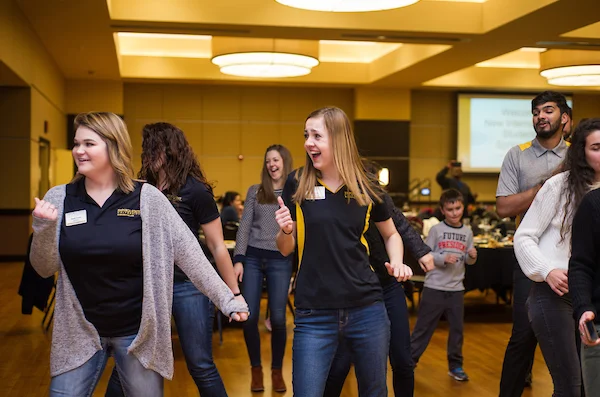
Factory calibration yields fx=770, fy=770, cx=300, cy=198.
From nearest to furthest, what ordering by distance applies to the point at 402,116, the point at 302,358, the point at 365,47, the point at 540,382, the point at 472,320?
the point at 302,358, the point at 540,382, the point at 472,320, the point at 365,47, the point at 402,116

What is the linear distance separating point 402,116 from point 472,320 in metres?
10.2

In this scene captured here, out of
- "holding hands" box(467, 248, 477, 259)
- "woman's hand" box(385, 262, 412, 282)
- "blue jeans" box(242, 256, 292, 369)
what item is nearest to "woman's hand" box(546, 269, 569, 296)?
"woman's hand" box(385, 262, 412, 282)

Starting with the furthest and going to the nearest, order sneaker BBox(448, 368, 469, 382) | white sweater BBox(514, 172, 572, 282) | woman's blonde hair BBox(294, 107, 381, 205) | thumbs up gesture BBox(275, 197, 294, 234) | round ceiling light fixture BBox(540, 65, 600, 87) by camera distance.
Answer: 1. round ceiling light fixture BBox(540, 65, 600, 87)
2. sneaker BBox(448, 368, 469, 382)
3. white sweater BBox(514, 172, 572, 282)
4. woman's blonde hair BBox(294, 107, 381, 205)
5. thumbs up gesture BBox(275, 197, 294, 234)

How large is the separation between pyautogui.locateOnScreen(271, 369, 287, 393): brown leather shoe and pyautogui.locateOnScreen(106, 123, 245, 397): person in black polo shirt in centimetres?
162

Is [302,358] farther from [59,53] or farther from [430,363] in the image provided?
[59,53]

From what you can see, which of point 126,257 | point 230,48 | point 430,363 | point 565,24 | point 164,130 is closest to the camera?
point 126,257

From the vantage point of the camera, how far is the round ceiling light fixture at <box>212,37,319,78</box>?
498 inches

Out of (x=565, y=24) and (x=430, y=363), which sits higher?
(x=565, y=24)

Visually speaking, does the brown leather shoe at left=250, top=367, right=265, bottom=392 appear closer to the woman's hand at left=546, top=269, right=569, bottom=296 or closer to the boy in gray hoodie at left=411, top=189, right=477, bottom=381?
the boy in gray hoodie at left=411, top=189, right=477, bottom=381

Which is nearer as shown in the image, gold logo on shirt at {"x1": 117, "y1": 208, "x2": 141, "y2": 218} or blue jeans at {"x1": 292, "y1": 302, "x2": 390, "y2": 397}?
gold logo on shirt at {"x1": 117, "y1": 208, "x2": 141, "y2": 218}

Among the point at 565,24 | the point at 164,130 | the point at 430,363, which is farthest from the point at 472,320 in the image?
the point at 164,130

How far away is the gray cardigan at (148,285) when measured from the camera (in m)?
2.74

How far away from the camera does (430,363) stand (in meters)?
6.25

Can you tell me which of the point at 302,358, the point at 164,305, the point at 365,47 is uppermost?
the point at 365,47
